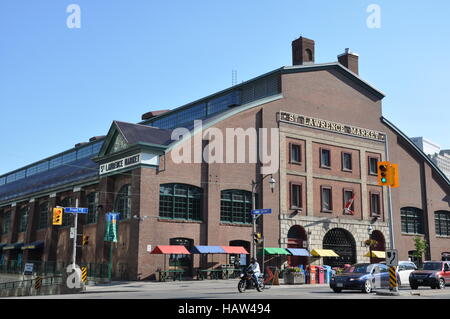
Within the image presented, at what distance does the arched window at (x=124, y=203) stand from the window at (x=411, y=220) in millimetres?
27992

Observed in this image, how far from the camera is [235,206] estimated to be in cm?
4328

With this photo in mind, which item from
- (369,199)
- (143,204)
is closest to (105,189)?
(143,204)

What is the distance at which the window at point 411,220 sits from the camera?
53312 mm

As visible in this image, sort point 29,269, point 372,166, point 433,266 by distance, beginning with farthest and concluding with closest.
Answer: point 372,166 → point 29,269 → point 433,266

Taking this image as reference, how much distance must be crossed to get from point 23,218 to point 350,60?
4078cm

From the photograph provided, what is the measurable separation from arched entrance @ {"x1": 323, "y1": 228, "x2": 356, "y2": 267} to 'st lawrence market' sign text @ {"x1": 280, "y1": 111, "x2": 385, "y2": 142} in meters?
9.37

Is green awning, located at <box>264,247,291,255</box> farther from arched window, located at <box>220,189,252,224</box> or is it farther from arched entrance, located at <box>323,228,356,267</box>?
arched entrance, located at <box>323,228,356,267</box>

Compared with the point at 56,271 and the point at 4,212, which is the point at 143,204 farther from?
the point at 4,212

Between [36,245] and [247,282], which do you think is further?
[36,245]

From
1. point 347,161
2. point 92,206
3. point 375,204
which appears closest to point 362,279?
point 347,161

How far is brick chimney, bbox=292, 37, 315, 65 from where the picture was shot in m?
50.5

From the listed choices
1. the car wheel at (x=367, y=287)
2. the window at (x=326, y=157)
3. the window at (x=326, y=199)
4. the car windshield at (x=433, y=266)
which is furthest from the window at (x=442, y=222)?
the car wheel at (x=367, y=287)

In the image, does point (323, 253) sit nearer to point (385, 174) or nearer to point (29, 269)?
point (385, 174)

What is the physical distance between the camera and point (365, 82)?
5262cm
